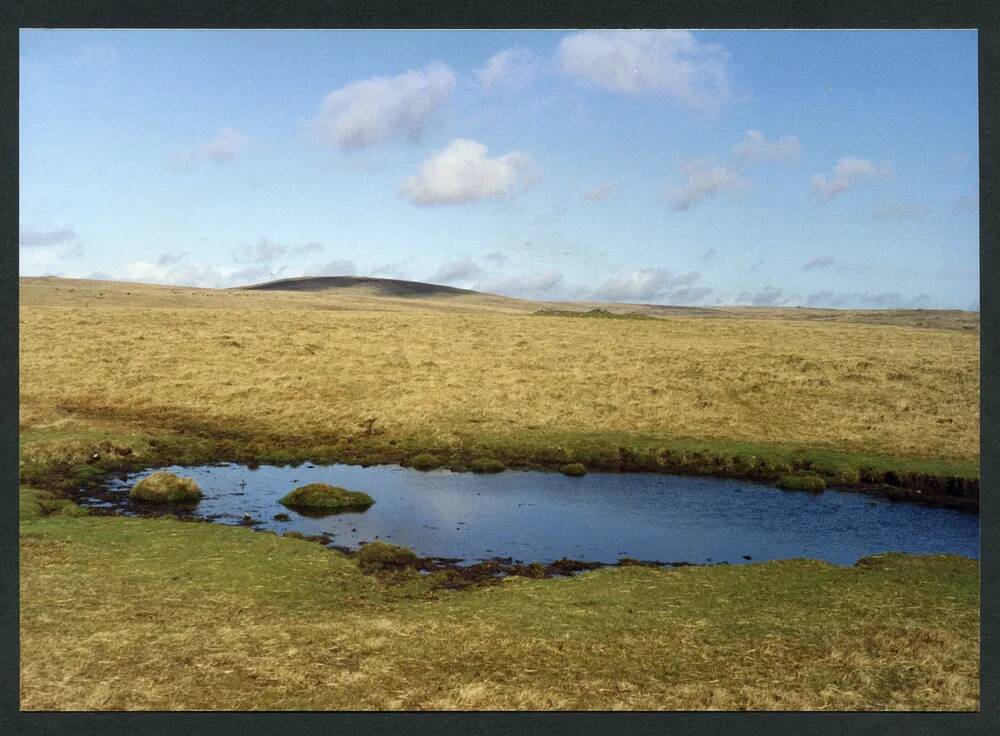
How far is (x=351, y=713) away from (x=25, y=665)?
6704 millimetres

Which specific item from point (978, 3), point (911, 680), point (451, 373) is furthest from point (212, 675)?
point (451, 373)

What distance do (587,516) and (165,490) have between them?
1515cm

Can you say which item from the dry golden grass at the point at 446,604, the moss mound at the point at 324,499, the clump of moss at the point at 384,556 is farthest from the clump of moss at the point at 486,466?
the clump of moss at the point at 384,556

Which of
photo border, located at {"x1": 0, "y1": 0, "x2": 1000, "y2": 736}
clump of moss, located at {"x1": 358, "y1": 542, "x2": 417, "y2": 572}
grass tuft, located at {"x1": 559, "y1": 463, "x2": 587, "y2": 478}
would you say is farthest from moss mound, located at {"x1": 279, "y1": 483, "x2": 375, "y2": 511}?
photo border, located at {"x1": 0, "y1": 0, "x2": 1000, "y2": 736}

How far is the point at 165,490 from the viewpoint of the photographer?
26984mm

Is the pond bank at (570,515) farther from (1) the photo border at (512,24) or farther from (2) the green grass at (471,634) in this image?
(1) the photo border at (512,24)

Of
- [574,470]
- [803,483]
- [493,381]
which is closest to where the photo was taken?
[803,483]

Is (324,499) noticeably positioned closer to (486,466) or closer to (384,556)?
(384,556)

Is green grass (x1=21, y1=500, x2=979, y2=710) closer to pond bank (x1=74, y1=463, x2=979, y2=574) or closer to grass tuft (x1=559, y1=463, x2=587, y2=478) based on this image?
pond bank (x1=74, y1=463, x2=979, y2=574)

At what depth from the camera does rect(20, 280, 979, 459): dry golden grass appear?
39500mm

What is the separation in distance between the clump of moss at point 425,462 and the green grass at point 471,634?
12.8 meters

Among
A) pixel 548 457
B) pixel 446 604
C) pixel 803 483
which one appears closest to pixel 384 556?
pixel 446 604

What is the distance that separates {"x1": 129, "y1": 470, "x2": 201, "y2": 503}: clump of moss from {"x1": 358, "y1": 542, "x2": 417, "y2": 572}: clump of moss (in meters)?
8.37

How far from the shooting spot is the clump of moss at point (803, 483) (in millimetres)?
31641
